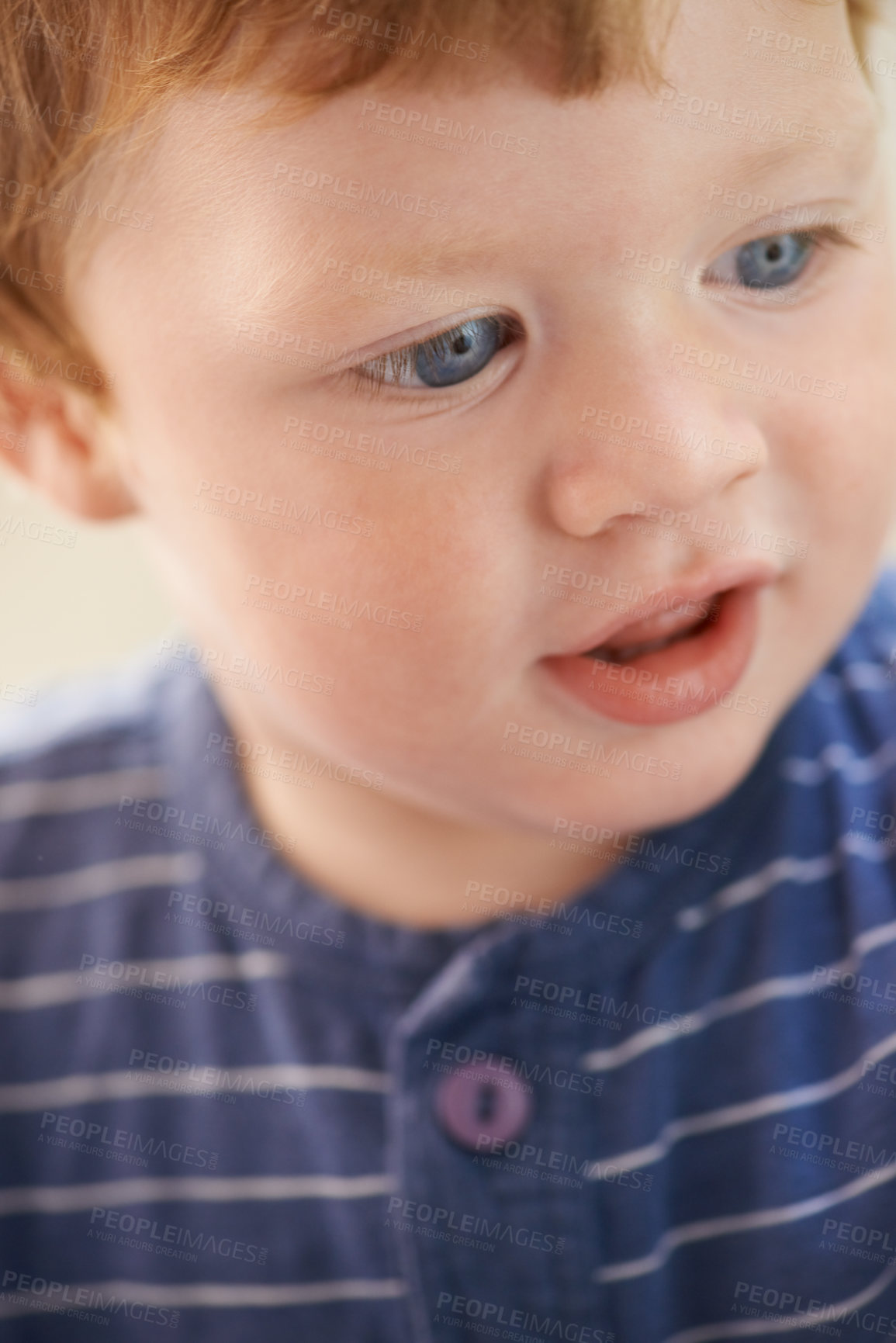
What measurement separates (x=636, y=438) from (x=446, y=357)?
0.10 metres

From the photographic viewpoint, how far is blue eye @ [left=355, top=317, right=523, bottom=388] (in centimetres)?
58

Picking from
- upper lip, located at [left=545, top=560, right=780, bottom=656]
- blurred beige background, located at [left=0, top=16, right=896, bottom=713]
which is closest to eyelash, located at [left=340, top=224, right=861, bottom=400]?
upper lip, located at [left=545, top=560, right=780, bottom=656]

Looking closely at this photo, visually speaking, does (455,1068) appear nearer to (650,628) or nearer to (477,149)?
(650,628)

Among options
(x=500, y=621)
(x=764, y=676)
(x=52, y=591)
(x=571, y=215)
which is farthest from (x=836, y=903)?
(x=52, y=591)

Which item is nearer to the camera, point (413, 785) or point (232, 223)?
point (232, 223)

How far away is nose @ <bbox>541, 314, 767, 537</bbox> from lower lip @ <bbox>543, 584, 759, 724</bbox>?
9cm

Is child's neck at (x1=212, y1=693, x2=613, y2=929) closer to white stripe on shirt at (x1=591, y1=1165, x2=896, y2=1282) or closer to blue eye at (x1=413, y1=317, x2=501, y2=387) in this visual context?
white stripe on shirt at (x1=591, y1=1165, x2=896, y2=1282)

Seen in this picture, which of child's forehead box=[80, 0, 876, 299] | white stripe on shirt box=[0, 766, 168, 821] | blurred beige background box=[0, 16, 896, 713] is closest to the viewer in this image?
child's forehead box=[80, 0, 876, 299]

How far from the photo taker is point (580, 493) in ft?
1.86

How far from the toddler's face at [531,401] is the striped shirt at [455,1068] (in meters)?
0.13

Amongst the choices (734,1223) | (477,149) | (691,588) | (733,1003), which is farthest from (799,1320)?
(477,149)

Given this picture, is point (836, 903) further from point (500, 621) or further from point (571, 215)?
point (571, 215)

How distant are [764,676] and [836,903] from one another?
19 cm

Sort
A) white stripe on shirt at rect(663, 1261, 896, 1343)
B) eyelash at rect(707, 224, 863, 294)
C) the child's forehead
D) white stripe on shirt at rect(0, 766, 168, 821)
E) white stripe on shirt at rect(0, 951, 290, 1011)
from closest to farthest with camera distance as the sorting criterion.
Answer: the child's forehead → eyelash at rect(707, 224, 863, 294) → white stripe on shirt at rect(663, 1261, 896, 1343) → white stripe on shirt at rect(0, 951, 290, 1011) → white stripe on shirt at rect(0, 766, 168, 821)
